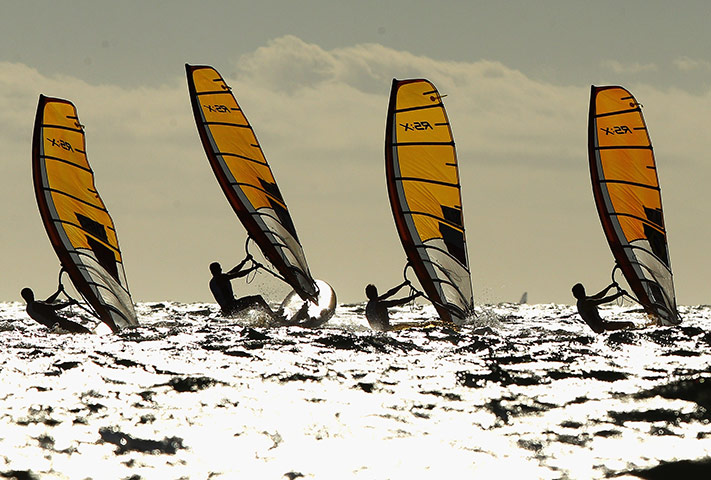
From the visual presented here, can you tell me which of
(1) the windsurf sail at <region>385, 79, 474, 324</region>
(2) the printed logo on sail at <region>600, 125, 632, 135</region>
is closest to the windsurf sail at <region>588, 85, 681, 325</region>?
(2) the printed logo on sail at <region>600, 125, 632, 135</region>

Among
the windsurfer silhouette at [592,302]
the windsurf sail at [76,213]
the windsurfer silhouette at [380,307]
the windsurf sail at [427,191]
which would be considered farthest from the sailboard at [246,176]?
the windsurfer silhouette at [592,302]

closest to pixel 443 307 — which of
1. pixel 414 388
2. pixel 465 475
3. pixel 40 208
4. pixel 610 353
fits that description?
pixel 610 353

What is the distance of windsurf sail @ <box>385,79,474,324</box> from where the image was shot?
13102 millimetres

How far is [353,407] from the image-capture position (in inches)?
316

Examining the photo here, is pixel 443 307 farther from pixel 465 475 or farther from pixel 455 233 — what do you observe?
pixel 465 475

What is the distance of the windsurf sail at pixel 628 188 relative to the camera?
44.1 feet

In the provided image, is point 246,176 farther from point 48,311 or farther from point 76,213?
point 48,311

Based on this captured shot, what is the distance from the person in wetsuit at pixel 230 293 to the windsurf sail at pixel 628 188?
4.89m

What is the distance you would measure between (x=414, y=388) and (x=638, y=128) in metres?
6.52

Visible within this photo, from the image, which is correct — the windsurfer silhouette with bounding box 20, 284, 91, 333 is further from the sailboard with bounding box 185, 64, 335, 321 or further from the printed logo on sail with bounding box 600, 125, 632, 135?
the printed logo on sail with bounding box 600, 125, 632, 135

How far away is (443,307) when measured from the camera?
13.4m

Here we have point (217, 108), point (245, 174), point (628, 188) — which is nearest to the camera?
point (628, 188)

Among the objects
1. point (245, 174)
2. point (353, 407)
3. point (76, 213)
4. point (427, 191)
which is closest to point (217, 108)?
point (245, 174)

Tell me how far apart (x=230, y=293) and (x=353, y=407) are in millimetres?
6250
